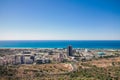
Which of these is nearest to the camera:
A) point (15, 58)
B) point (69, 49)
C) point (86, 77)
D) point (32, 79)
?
point (32, 79)

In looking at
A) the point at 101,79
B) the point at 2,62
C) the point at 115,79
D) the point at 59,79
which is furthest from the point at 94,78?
the point at 2,62

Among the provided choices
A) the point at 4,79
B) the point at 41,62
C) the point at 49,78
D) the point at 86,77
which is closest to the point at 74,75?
the point at 86,77

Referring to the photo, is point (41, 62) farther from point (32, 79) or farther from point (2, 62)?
point (32, 79)

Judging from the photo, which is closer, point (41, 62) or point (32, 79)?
point (32, 79)

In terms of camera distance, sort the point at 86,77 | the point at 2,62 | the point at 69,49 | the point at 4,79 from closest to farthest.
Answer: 1. the point at 4,79
2. the point at 86,77
3. the point at 2,62
4. the point at 69,49

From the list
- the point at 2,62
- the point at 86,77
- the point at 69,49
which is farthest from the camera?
the point at 69,49

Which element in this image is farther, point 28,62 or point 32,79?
point 28,62

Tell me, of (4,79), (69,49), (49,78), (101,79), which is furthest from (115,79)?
(69,49)

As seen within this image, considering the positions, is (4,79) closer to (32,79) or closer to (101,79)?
(32,79)

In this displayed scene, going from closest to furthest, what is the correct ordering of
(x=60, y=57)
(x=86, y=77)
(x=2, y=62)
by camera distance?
(x=86, y=77), (x=2, y=62), (x=60, y=57)
